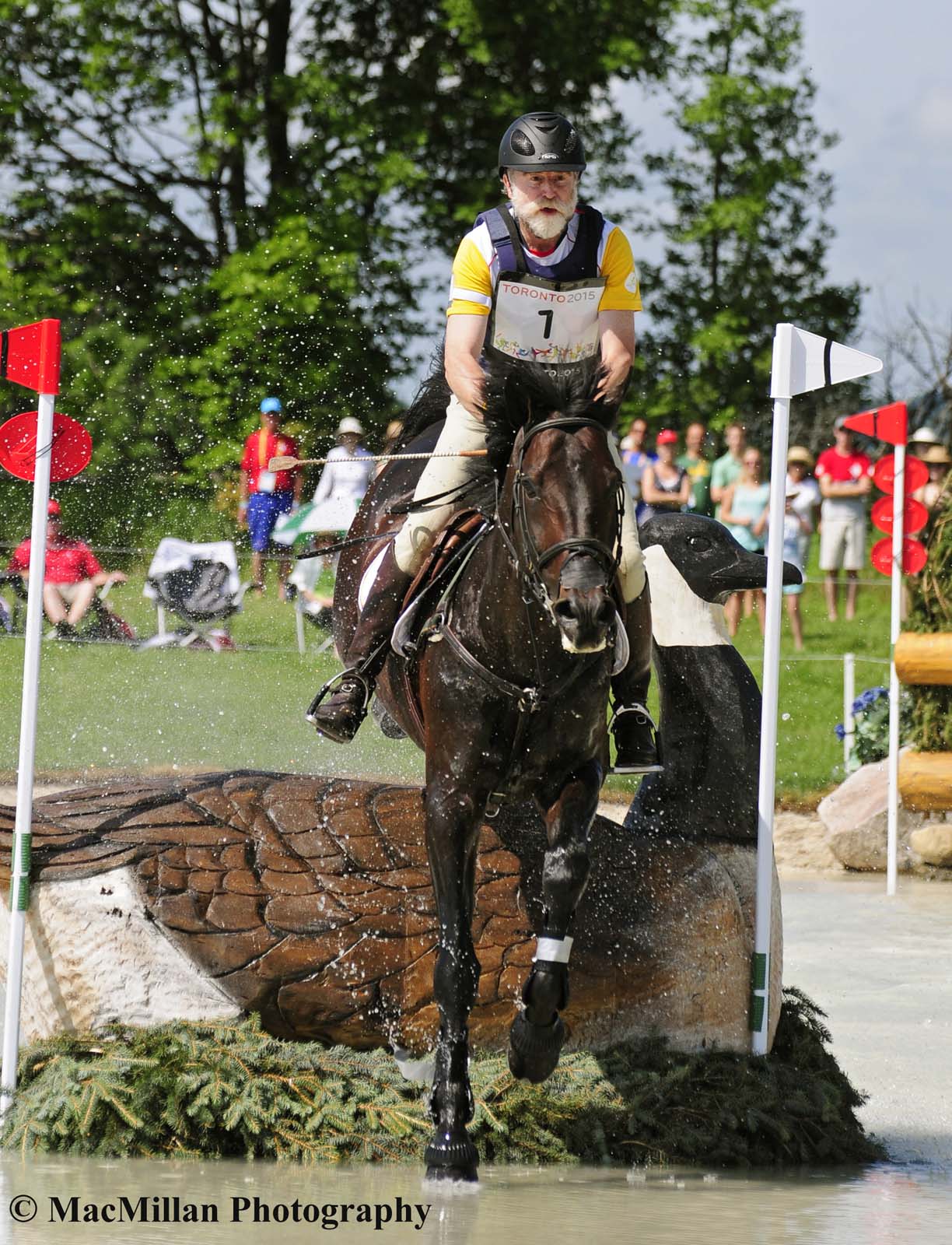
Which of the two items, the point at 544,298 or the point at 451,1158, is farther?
the point at 544,298

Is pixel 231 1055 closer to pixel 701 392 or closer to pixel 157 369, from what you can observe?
pixel 157 369

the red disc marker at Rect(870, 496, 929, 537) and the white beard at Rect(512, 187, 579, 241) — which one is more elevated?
the red disc marker at Rect(870, 496, 929, 537)

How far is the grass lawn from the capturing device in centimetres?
1116

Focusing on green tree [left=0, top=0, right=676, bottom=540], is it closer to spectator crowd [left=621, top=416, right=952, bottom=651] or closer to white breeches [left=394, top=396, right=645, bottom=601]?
spectator crowd [left=621, top=416, right=952, bottom=651]

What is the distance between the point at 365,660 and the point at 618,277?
4.34 ft

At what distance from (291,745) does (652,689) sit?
11.4ft

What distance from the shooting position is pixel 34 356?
16.8ft

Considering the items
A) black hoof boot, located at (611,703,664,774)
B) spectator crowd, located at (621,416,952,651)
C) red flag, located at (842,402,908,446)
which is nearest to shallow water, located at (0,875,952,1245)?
black hoof boot, located at (611,703,664,774)

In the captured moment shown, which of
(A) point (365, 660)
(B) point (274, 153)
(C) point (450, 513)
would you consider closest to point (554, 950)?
(A) point (365, 660)

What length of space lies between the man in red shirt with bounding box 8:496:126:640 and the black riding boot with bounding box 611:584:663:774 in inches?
251

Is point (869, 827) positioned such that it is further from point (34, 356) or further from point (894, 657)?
point (34, 356)

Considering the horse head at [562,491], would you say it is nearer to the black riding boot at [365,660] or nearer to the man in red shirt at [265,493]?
the black riding boot at [365,660]

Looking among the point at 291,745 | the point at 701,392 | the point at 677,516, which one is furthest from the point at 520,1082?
the point at 701,392

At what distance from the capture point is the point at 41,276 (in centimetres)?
1811
